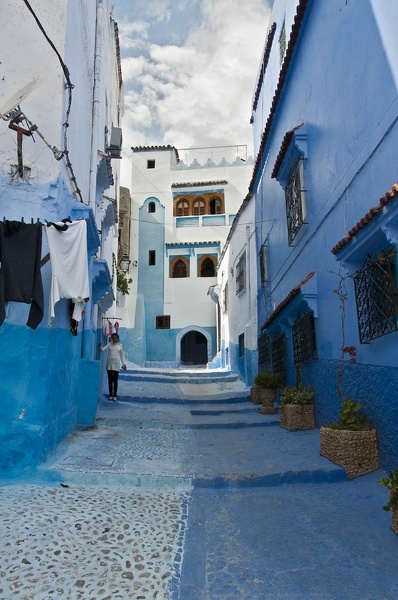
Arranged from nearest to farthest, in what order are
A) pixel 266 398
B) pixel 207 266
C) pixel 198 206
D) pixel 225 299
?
pixel 266 398, pixel 225 299, pixel 207 266, pixel 198 206

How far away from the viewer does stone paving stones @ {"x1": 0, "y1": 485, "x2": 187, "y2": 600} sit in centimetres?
338

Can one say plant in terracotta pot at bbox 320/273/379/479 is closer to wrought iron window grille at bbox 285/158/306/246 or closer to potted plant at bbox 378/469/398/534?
potted plant at bbox 378/469/398/534

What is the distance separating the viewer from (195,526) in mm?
4504

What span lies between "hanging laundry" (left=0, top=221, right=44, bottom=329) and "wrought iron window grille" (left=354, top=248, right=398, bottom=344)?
3760 mm

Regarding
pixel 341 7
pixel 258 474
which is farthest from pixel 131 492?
pixel 341 7

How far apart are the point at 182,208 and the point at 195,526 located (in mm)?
23868

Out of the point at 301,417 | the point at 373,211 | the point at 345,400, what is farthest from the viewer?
the point at 301,417

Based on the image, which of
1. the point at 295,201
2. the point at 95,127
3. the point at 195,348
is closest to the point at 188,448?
the point at 295,201

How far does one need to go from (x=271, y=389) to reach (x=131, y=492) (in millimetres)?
5633

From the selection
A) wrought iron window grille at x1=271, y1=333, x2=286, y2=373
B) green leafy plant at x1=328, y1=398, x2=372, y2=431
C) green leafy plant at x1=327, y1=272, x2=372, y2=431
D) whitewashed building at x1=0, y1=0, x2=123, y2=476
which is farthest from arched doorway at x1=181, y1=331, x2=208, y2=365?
green leafy plant at x1=328, y1=398, x2=372, y2=431

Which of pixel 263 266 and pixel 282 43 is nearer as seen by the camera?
pixel 282 43

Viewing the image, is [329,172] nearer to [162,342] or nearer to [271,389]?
[271,389]

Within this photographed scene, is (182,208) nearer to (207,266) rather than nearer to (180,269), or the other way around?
(180,269)

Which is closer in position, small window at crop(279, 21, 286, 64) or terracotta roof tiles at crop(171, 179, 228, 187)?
small window at crop(279, 21, 286, 64)
